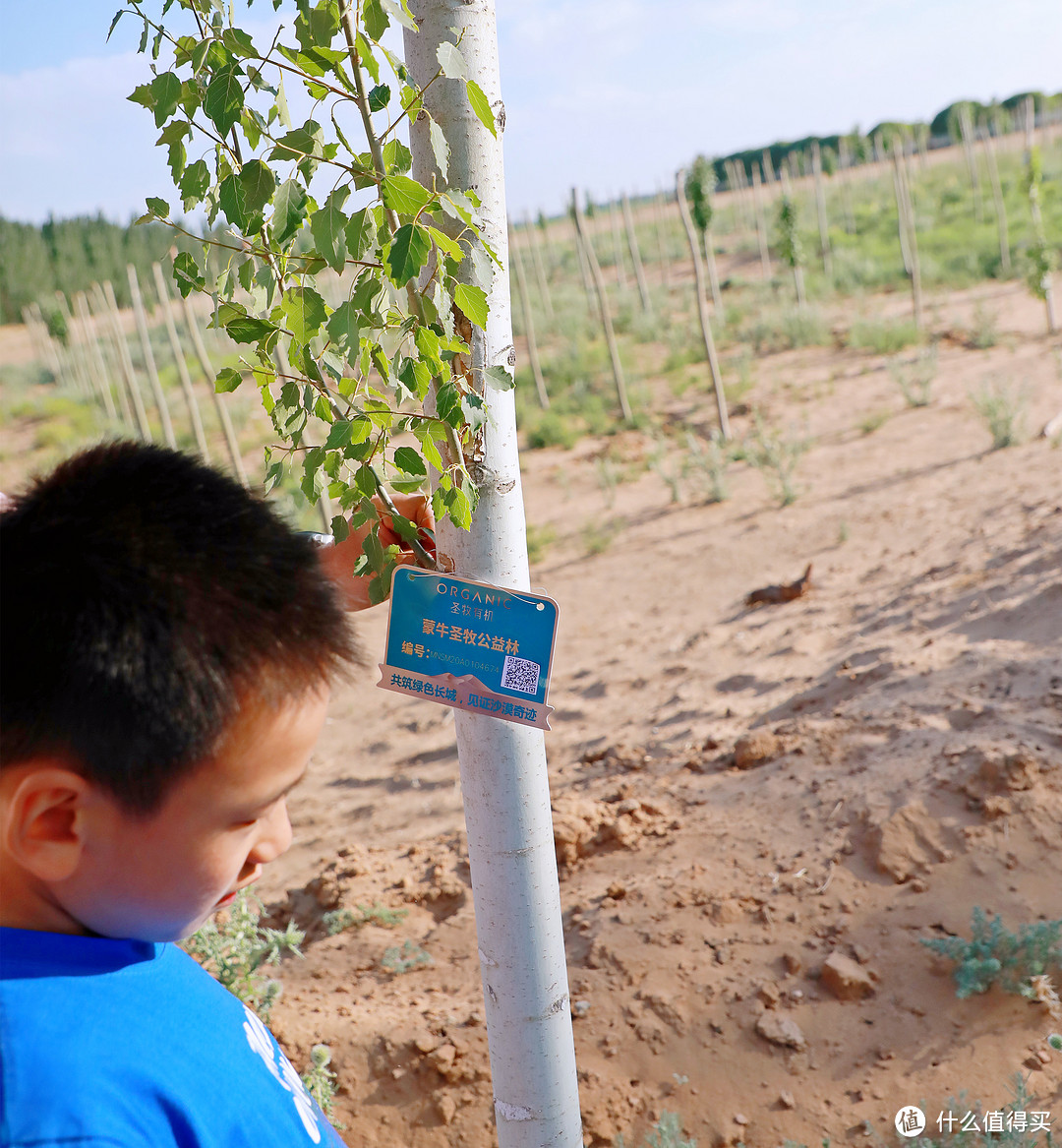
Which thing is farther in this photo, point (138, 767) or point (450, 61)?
point (450, 61)

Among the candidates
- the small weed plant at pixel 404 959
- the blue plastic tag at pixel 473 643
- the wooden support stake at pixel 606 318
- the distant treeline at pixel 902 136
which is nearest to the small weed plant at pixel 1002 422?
the wooden support stake at pixel 606 318

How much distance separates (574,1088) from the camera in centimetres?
151

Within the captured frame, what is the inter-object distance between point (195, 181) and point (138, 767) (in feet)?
2.33

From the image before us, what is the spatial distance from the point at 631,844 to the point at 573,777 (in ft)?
2.87

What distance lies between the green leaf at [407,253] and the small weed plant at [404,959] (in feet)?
7.85

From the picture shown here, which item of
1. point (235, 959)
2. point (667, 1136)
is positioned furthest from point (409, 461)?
point (235, 959)

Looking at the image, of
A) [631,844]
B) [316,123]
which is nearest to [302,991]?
[631,844]

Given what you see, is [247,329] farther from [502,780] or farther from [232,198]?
[502,780]

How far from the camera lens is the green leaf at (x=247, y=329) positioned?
1.12m

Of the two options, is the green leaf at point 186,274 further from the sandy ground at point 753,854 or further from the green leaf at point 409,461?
the sandy ground at point 753,854

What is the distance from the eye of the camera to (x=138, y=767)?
0.70m

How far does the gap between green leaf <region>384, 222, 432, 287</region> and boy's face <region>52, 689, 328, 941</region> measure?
438 millimetres

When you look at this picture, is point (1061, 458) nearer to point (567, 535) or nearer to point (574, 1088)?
point (567, 535)

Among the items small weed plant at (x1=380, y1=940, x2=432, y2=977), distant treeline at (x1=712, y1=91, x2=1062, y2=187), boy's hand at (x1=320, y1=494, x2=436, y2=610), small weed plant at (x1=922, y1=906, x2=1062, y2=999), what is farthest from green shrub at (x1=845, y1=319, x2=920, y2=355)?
distant treeline at (x1=712, y1=91, x2=1062, y2=187)
